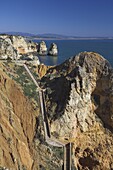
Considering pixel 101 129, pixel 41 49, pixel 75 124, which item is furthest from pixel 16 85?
pixel 41 49

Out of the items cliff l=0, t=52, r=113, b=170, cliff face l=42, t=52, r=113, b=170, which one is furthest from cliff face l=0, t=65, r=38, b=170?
cliff face l=42, t=52, r=113, b=170

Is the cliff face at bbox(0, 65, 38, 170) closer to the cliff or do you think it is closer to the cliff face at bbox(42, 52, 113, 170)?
the cliff

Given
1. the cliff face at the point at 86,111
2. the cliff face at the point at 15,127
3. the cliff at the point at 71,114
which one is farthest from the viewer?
the cliff face at the point at 86,111

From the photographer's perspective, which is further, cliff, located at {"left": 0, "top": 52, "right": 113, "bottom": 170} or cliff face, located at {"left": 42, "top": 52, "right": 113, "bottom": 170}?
cliff face, located at {"left": 42, "top": 52, "right": 113, "bottom": 170}

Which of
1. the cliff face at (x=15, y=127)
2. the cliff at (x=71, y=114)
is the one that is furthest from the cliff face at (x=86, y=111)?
the cliff face at (x=15, y=127)

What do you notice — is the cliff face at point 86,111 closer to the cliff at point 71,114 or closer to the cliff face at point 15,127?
the cliff at point 71,114

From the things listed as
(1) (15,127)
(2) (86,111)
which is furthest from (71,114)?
(1) (15,127)
